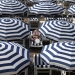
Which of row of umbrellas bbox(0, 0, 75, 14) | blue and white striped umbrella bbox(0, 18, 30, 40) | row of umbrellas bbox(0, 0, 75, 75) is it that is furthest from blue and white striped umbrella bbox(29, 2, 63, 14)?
blue and white striped umbrella bbox(0, 18, 30, 40)

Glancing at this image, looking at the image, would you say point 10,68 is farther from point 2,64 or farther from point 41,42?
point 41,42

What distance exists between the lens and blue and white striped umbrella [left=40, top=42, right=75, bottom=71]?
28.8 feet

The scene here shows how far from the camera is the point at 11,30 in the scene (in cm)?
1145

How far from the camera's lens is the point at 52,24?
1224 cm

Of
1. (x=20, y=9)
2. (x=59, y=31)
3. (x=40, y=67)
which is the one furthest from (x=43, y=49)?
(x=20, y=9)

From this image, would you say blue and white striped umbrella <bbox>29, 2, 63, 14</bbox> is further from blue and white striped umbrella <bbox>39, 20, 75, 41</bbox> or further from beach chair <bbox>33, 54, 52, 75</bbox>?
beach chair <bbox>33, 54, 52, 75</bbox>

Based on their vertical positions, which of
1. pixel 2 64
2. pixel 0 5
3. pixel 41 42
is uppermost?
pixel 0 5

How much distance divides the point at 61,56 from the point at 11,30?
3700 millimetres

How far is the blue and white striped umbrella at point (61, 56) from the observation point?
8.79 meters

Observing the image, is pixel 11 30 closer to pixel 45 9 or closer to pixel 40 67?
pixel 40 67

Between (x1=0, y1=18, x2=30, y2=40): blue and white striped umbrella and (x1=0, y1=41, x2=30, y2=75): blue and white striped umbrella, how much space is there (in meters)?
2.23

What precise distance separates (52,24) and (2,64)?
5.10 m

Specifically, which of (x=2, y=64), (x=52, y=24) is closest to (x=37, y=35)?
(x=52, y=24)

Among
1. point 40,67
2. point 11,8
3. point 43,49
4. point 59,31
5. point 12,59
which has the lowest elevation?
point 40,67
